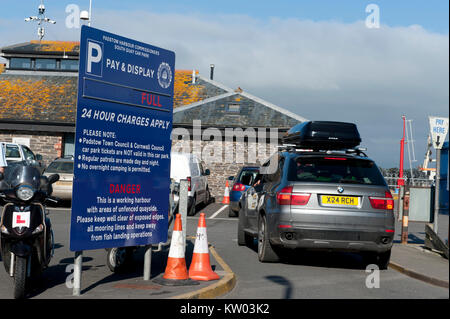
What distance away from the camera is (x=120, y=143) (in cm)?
729

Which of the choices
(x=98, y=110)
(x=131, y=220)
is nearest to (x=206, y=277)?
(x=131, y=220)

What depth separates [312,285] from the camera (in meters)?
8.10

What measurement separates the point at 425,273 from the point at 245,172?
35.3 ft

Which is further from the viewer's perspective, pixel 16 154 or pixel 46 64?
pixel 46 64

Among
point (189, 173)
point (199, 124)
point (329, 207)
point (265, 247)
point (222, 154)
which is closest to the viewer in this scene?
point (329, 207)

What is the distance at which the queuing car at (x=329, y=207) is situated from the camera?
30.0 feet

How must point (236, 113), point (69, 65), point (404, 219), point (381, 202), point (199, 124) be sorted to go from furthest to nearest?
point (69, 65) → point (236, 113) → point (199, 124) → point (404, 219) → point (381, 202)

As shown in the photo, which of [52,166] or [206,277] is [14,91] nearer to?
[52,166]

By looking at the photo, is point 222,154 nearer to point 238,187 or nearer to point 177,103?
point 177,103

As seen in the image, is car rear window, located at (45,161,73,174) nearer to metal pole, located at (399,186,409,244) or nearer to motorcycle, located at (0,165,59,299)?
metal pole, located at (399,186,409,244)

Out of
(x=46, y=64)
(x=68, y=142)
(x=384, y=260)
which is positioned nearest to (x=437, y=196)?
(x=384, y=260)

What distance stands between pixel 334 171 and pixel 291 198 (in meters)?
0.89

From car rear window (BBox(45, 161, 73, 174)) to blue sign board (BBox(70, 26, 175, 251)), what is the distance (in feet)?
44.9

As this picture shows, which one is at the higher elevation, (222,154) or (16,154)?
(222,154)
